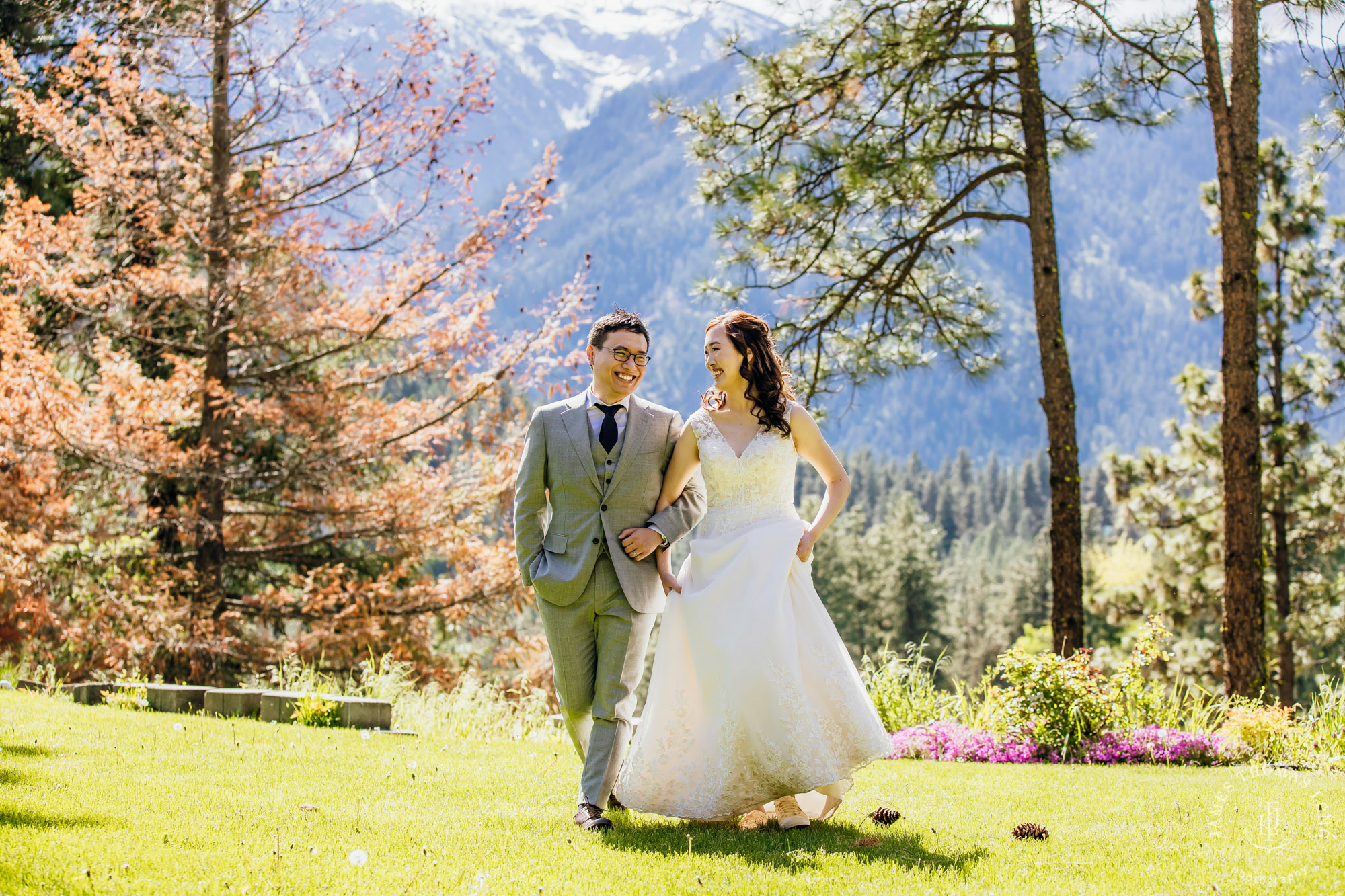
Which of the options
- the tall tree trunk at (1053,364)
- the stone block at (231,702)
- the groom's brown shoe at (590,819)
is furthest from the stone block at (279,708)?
the tall tree trunk at (1053,364)

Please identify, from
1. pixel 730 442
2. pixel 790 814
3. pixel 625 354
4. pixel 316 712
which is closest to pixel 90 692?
pixel 316 712

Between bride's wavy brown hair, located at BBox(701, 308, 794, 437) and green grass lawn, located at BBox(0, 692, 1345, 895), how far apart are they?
1.64 metres

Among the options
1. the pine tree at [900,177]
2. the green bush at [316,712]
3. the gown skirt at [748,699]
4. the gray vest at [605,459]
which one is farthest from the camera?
the pine tree at [900,177]

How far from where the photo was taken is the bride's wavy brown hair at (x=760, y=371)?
13.9 ft

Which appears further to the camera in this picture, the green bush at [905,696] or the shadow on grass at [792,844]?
the green bush at [905,696]

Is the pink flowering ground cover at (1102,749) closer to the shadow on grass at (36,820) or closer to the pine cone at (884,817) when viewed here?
the pine cone at (884,817)

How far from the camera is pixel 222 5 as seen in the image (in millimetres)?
9594

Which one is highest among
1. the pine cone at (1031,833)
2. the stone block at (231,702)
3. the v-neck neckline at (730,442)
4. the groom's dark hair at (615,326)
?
the groom's dark hair at (615,326)

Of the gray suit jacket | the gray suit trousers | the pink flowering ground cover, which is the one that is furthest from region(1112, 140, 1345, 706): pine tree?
the gray suit trousers

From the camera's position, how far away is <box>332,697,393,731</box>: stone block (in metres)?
6.17

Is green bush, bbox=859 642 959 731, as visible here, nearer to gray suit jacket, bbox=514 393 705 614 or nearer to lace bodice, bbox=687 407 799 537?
lace bodice, bbox=687 407 799 537

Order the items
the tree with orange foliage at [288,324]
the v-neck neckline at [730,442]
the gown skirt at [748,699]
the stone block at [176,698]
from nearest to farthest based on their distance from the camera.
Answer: the gown skirt at [748,699] < the v-neck neckline at [730,442] < the stone block at [176,698] < the tree with orange foliage at [288,324]

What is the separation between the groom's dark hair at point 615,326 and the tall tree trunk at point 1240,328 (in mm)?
5794

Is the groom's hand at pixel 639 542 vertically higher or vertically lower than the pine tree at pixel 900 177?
lower
